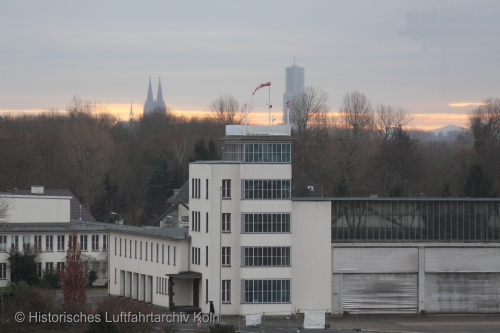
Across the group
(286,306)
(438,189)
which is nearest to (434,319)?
(286,306)

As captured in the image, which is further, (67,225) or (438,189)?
(438,189)

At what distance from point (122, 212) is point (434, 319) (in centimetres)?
8153

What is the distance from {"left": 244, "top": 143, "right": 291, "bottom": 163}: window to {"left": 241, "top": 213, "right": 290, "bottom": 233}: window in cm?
372

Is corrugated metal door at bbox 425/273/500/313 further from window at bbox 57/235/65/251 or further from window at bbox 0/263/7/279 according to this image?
window at bbox 0/263/7/279

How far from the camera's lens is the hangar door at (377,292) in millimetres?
69375

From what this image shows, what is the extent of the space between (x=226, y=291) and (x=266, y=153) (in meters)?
9.82

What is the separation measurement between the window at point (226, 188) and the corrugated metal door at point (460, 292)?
Result: 1543 centimetres

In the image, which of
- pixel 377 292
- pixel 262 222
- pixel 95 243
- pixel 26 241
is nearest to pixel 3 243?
pixel 26 241

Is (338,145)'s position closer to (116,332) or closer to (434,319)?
(434,319)

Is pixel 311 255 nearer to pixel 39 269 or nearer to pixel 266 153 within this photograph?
pixel 266 153

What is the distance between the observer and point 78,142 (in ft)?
484

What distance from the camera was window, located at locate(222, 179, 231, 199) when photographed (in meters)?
67.6

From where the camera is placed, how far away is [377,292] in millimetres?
69688

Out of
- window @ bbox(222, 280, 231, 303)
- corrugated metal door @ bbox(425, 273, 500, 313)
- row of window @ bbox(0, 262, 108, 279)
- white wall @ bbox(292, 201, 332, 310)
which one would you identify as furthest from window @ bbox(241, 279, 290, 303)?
row of window @ bbox(0, 262, 108, 279)
